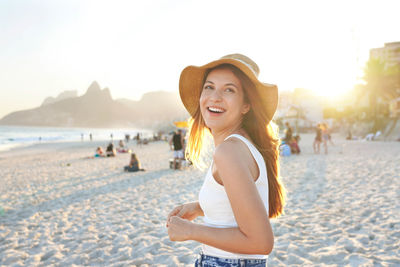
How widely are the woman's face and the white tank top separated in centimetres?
15

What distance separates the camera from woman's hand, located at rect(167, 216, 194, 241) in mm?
1170

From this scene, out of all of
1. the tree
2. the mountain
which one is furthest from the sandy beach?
the mountain

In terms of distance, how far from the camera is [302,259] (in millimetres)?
3559

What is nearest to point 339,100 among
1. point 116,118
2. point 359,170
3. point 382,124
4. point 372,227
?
point 382,124

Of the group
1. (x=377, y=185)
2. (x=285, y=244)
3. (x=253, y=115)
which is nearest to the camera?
(x=253, y=115)

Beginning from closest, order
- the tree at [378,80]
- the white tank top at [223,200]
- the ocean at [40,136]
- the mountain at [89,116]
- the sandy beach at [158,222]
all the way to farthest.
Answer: the white tank top at [223,200]
the sandy beach at [158,222]
the tree at [378,80]
the ocean at [40,136]
the mountain at [89,116]

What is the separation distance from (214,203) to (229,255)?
25 centimetres

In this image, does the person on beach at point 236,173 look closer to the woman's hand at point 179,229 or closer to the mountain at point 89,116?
the woman's hand at point 179,229

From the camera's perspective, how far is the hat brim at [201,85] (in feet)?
4.15

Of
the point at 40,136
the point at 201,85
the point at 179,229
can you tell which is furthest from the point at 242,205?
the point at 40,136

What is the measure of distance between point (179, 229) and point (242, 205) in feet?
1.18

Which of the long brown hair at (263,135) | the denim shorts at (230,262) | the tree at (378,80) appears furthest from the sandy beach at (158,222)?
the tree at (378,80)

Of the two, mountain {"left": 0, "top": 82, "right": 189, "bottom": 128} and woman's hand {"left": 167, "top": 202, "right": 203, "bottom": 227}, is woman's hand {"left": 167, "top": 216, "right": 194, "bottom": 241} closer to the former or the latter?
woman's hand {"left": 167, "top": 202, "right": 203, "bottom": 227}

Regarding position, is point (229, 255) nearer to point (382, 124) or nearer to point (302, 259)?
point (302, 259)
